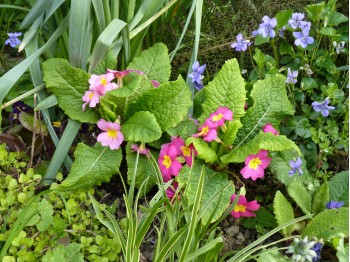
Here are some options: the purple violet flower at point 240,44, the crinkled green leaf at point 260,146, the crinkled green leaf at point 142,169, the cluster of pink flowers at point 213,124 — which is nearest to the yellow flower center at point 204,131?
the cluster of pink flowers at point 213,124

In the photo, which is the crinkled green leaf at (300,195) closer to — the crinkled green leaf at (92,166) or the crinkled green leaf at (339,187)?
the crinkled green leaf at (339,187)

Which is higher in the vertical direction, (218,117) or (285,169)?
(218,117)

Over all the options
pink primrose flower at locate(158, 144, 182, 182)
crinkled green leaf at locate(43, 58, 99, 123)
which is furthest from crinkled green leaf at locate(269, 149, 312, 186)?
crinkled green leaf at locate(43, 58, 99, 123)

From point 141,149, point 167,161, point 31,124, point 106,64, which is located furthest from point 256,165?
point 31,124

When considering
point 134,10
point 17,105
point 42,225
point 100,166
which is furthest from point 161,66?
point 42,225

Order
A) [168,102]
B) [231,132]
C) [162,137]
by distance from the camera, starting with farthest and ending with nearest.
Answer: [162,137]
[168,102]
[231,132]

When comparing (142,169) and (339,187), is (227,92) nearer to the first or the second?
(142,169)

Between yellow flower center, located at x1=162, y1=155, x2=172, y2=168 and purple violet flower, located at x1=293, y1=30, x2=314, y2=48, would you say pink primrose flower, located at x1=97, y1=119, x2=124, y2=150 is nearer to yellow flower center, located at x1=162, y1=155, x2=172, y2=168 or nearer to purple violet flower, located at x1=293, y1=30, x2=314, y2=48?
yellow flower center, located at x1=162, y1=155, x2=172, y2=168
